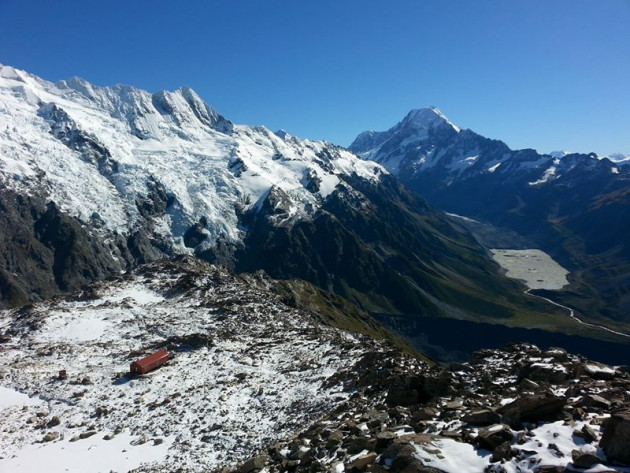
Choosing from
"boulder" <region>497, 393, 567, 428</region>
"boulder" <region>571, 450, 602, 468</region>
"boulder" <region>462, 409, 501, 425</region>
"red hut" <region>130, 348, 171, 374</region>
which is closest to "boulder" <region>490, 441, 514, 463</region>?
"boulder" <region>571, 450, 602, 468</region>

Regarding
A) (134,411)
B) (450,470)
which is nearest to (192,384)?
(134,411)

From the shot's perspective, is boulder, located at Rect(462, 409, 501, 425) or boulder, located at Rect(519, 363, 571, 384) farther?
boulder, located at Rect(519, 363, 571, 384)

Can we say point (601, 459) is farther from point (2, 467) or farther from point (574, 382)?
point (2, 467)

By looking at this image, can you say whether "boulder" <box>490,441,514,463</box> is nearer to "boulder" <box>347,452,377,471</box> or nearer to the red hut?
"boulder" <box>347,452,377,471</box>

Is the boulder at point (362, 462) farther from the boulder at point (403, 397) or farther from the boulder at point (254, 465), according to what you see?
the boulder at point (403, 397)

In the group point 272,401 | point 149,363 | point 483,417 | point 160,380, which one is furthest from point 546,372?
point 149,363

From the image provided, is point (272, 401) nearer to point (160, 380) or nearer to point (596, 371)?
point (160, 380)
